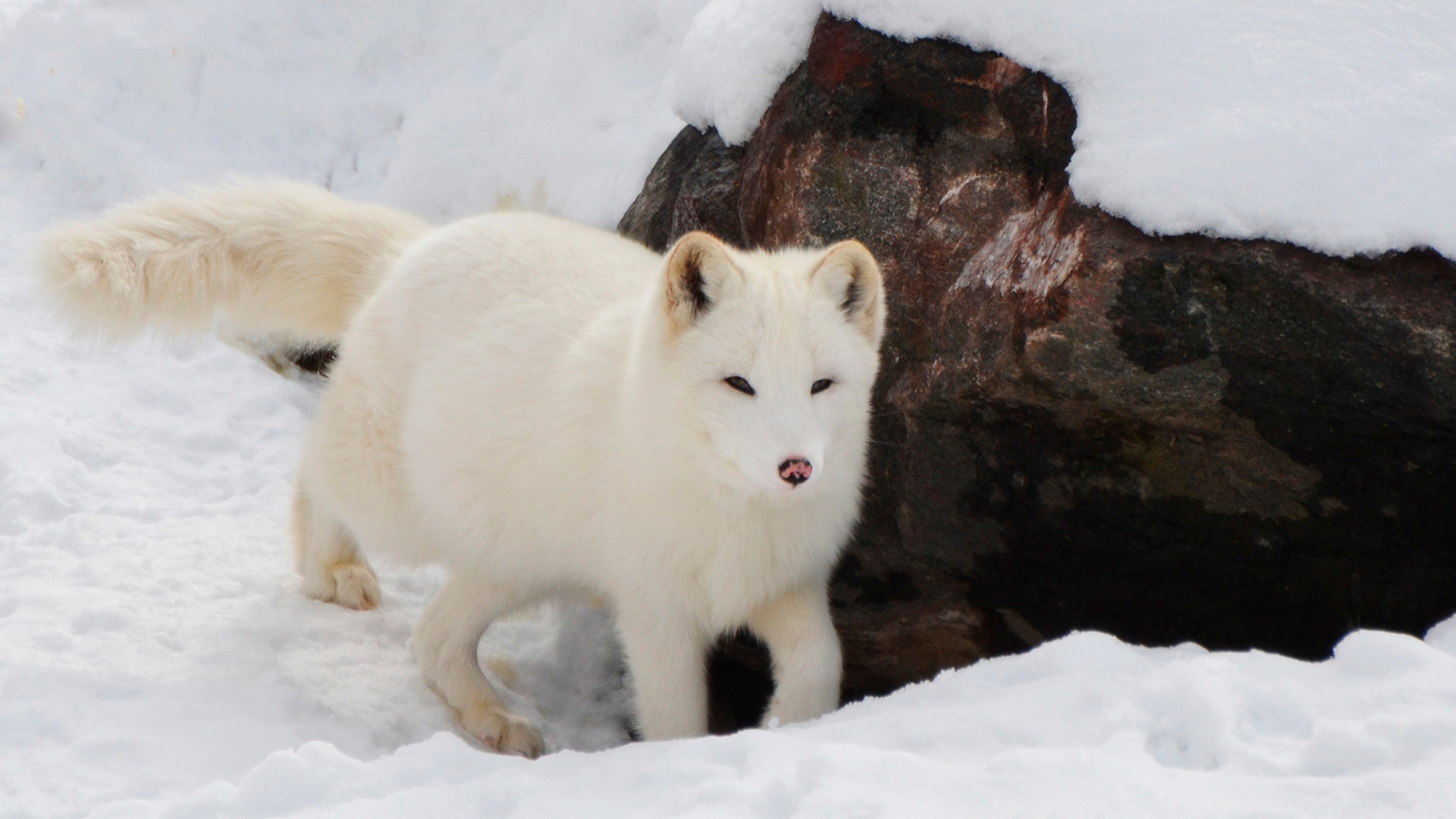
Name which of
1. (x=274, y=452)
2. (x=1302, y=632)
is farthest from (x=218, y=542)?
(x=1302, y=632)

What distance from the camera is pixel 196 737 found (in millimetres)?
2811

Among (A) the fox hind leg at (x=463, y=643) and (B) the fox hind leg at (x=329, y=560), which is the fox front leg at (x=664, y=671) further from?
(B) the fox hind leg at (x=329, y=560)

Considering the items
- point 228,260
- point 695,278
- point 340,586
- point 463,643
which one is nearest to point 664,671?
point 463,643

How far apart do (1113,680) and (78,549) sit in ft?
11.0

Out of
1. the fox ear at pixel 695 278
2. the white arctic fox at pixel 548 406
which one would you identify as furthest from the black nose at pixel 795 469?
the fox ear at pixel 695 278

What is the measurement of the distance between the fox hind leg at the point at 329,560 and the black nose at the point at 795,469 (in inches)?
76.9

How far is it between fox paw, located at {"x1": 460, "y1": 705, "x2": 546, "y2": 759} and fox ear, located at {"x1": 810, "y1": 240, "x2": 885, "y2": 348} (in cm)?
161

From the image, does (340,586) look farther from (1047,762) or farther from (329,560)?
(1047,762)

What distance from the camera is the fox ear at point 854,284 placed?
2826 millimetres

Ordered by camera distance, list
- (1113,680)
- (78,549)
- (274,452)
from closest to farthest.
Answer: (1113,680) < (78,549) < (274,452)

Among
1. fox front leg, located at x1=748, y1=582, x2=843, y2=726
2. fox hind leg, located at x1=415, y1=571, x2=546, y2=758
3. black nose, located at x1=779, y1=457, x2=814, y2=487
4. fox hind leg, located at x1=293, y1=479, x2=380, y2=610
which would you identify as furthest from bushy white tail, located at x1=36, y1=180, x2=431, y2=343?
black nose, located at x1=779, y1=457, x2=814, y2=487

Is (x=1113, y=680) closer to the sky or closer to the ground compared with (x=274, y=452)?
closer to the sky

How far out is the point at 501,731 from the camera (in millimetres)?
3426

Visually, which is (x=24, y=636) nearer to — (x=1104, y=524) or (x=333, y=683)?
(x=333, y=683)
